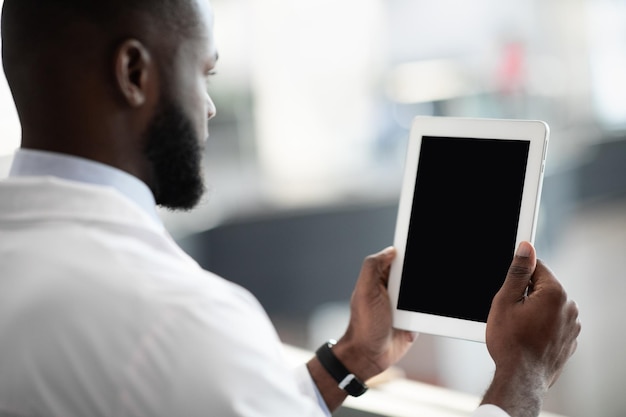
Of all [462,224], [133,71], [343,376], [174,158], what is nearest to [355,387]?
[343,376]

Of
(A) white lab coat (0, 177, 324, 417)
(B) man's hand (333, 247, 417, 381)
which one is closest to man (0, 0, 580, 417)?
(A) white lab coat (0, 177, 324, 417)

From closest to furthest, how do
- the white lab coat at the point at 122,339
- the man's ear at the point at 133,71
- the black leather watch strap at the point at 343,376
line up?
the white lab coat at the point at 122,339, the man's ear at the point at 133,71, the black leather watch strap at the point at 343,376

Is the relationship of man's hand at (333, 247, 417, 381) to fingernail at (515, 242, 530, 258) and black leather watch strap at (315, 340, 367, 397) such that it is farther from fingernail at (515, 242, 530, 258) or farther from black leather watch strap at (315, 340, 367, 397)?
fingernail at (515, 242, 530, 258)

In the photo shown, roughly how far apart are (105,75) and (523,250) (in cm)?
48

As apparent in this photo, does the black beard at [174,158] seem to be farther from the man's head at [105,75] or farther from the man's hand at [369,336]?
the man's hand at [369,336]

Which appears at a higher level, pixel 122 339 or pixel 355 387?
pixel 122 339

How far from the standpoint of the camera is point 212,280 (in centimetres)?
77

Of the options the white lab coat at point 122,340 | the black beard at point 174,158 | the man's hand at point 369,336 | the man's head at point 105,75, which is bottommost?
the man's hand at point 369,336

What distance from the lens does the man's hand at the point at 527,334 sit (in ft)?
2.84

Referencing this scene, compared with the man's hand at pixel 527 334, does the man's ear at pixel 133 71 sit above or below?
above

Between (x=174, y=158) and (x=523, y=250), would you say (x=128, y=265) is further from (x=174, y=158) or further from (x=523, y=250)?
(x=523, y=250)

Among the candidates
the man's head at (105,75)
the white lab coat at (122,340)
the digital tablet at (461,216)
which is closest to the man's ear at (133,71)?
the man's head at (105,75)

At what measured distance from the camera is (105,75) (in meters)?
0.83

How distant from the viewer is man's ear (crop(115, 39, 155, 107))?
823 mm
